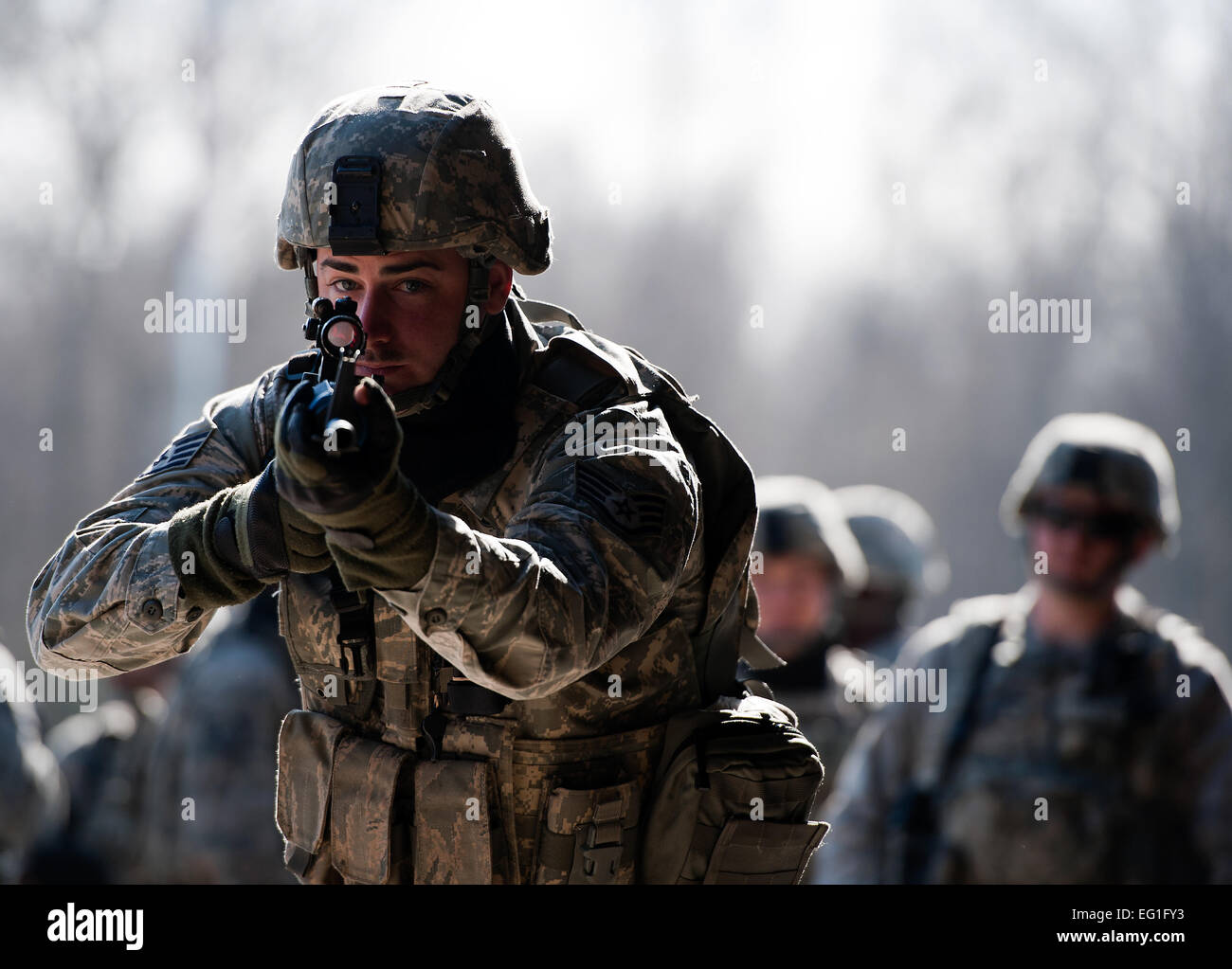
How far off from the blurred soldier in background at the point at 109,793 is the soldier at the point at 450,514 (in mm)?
4828

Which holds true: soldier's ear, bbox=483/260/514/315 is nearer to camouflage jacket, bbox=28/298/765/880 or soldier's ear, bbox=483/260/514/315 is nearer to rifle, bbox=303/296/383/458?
camouflage jacket, bbox=28/298/765/880

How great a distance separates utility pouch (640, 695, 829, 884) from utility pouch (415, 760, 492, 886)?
15.9 inches

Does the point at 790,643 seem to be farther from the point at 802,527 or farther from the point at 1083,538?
the point at 1083,538

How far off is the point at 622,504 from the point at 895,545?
696 centimetres

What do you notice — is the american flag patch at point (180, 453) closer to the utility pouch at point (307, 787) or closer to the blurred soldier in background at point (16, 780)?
the utility pouch at point (307, 787)

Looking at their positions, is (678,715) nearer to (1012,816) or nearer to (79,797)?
(1012,816)

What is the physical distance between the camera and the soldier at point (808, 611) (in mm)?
7258

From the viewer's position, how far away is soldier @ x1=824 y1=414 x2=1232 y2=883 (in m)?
5.75

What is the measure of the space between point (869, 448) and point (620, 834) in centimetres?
1641

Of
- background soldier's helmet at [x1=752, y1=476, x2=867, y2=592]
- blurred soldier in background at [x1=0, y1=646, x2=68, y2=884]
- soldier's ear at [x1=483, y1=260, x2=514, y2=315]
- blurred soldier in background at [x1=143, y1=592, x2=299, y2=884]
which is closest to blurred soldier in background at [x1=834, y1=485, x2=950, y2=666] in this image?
background soldier's helmet at [x1=752, y1=476, x2=867, y2=592]

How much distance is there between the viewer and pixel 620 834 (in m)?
3.55

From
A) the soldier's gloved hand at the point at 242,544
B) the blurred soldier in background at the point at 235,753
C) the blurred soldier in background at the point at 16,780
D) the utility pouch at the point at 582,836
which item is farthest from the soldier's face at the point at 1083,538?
the blurred soldier in background at the point at 16,780

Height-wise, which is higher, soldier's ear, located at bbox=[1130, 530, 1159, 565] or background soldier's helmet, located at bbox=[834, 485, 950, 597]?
soldier's ear, located at bbox=[1130, 530, 1159, 565]
